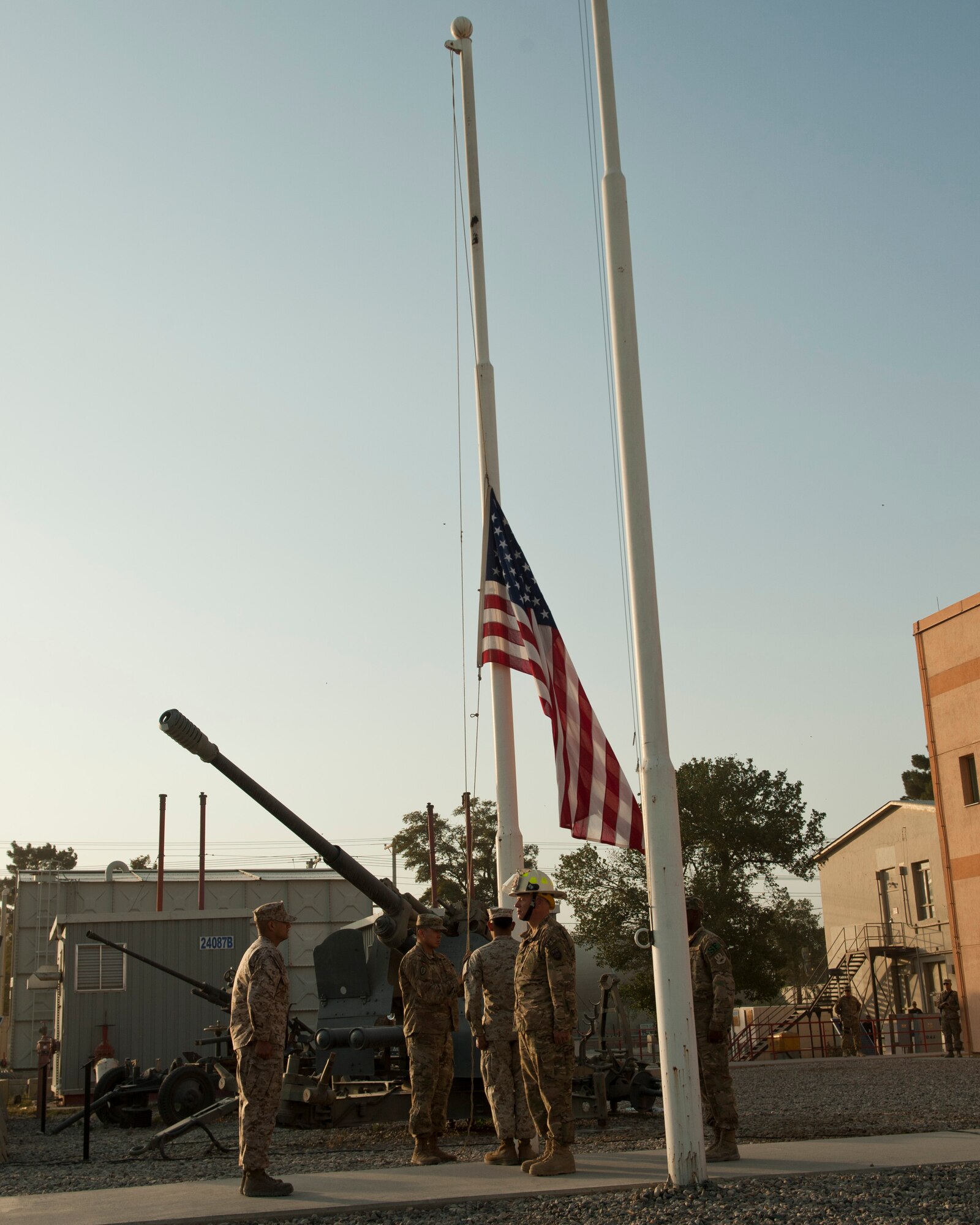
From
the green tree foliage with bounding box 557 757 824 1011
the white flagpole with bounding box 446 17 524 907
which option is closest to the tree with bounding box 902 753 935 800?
the green tree foliage with bounding box 557 757 824 1011

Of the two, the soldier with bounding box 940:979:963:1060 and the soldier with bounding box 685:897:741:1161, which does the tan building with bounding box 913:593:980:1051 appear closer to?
the soldier with bounding box 940:979:963:1060

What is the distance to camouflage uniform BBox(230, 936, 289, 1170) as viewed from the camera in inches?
319

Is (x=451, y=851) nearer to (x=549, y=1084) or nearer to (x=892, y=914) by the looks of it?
(x=892, y=914)

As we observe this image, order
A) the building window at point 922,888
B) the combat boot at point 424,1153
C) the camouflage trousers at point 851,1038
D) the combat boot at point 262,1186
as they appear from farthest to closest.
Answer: the building window at point 922,888 < the camouflage trousers at point 851,1038 < the combat boot at point 424,1153 < the combat boot at point 262,1186

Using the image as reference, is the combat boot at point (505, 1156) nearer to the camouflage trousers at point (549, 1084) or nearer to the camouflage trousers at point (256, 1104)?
the camouflage trousers at point (549, 1084)

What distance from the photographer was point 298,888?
109ft

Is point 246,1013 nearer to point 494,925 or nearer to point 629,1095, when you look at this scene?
point 494,925

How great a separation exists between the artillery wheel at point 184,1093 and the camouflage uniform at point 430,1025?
248 inches

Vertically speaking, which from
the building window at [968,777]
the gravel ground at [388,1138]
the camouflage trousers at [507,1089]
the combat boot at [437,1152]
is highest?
the building window at [968,777]

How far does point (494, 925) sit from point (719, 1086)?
6.84 feet

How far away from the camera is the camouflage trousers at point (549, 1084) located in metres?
8.28

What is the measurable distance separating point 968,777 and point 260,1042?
24307 millimetres

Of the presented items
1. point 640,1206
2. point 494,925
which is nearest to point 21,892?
point 494,925

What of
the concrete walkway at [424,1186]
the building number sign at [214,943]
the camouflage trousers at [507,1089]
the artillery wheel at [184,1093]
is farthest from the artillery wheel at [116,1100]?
the camouflage trousers at [507,1089]
